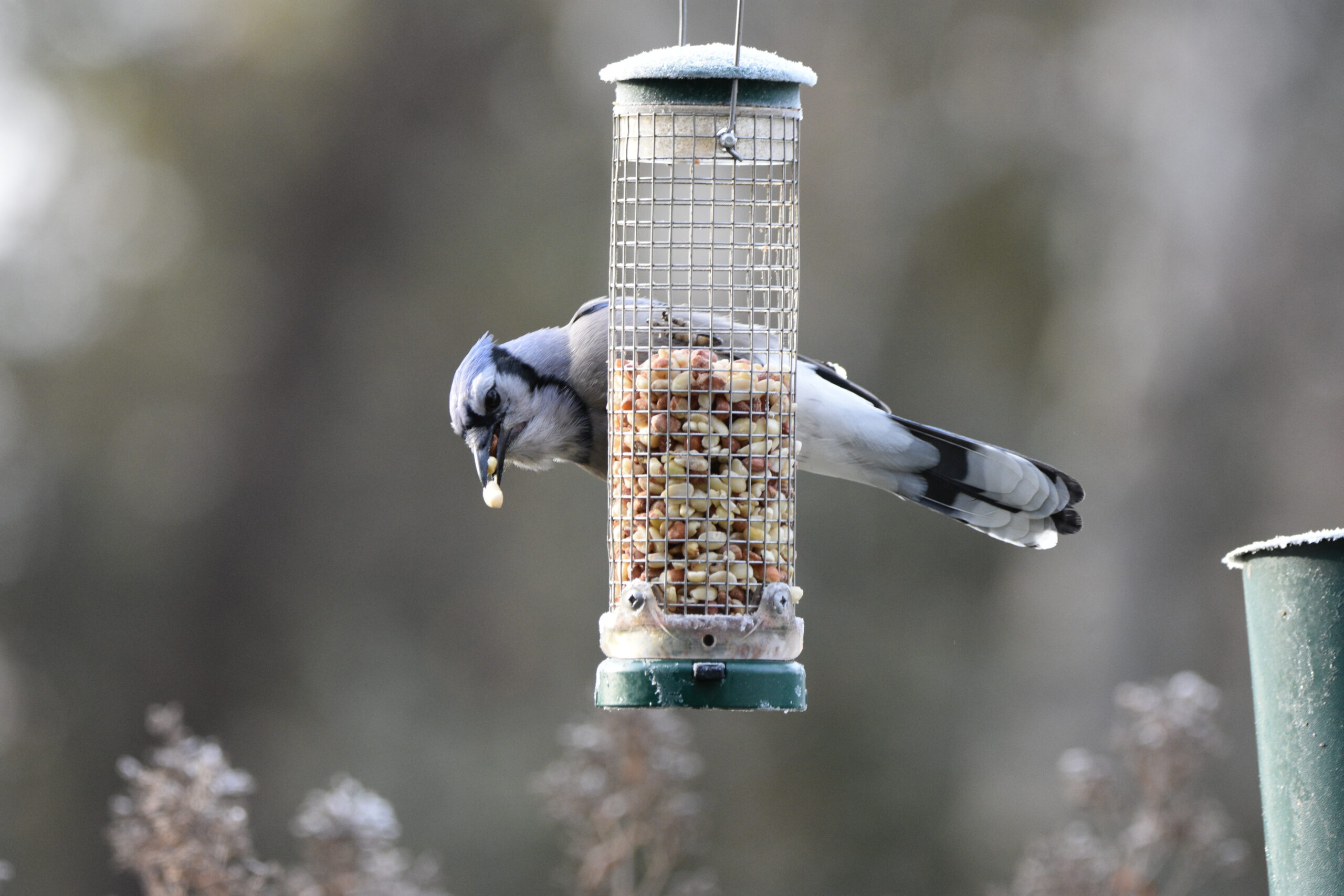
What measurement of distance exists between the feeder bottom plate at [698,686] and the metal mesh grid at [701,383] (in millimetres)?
150

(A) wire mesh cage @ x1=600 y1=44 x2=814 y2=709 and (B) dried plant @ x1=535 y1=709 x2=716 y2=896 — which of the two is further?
(B) dried plant @ x1=535 y1=709 x2=716 y2=896

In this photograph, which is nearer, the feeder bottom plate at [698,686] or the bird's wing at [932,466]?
the feeder bottom plate at [698,686]

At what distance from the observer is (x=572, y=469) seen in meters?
7.36

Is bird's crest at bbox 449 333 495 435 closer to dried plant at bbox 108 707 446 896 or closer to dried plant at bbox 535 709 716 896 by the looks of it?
dried plant at bbox 535 709 716 896

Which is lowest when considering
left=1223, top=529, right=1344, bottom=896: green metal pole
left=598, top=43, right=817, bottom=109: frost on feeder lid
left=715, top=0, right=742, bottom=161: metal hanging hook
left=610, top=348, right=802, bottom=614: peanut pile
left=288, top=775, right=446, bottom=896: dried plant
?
left=288, top=775, right=446, bottom=896: dried plant

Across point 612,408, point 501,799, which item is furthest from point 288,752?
point 612,408

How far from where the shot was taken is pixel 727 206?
3.12 metres

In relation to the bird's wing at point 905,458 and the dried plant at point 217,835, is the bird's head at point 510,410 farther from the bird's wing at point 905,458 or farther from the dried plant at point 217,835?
the dried plant at point 217,835

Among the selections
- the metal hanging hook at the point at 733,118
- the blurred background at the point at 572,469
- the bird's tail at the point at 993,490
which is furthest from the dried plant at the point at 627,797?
the blurred background at the point at 572,469

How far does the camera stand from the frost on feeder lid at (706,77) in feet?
8.33

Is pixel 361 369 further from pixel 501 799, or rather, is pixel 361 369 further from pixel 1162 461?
pixel 1162 461

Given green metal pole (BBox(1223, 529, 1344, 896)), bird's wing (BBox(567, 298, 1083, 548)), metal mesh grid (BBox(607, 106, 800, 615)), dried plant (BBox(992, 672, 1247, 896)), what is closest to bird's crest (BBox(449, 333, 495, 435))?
bird's wing (BBox(567, 298, 1083, 548))

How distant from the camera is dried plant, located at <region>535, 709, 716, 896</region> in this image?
3215 mm

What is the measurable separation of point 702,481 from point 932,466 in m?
0.88
